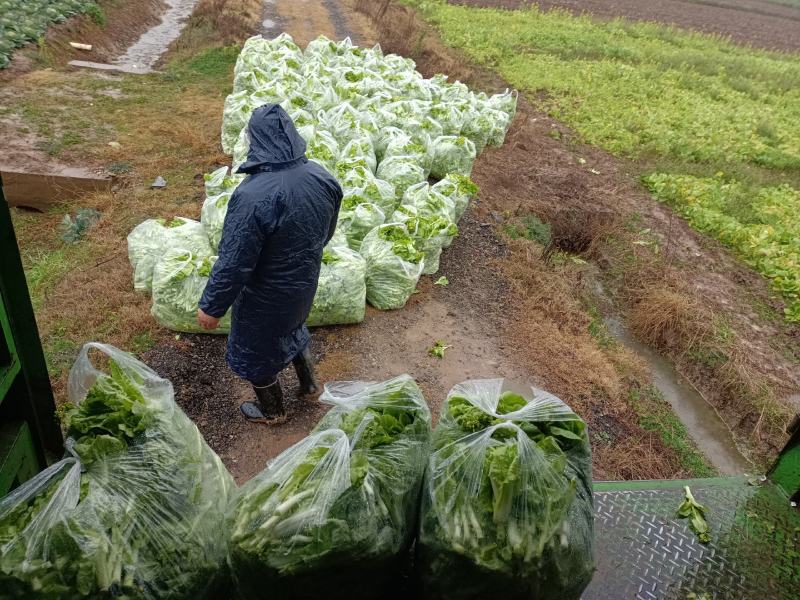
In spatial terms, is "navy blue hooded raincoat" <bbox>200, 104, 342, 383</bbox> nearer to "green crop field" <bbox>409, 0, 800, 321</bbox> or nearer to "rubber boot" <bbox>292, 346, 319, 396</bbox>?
"rubber boot" <bbox>292, 346, 319, 396</bbox>

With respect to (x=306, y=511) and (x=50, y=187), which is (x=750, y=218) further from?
(x=50, y=187)

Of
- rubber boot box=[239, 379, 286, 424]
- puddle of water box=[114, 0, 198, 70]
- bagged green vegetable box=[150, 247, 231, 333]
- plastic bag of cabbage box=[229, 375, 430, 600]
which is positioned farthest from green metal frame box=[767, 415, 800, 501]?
puddle of water box=[114, 0, 198, 70]

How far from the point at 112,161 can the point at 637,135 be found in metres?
9.09

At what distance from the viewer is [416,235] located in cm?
489

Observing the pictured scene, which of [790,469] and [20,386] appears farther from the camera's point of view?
[790,469]

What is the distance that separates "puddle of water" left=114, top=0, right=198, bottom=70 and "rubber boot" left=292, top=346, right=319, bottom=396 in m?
10.2

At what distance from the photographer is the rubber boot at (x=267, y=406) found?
346 cm

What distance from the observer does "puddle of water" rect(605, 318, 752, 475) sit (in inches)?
179

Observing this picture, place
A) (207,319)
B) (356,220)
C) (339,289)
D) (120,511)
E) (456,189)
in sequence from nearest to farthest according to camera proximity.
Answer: (120,511)
(207,319)
(339,289)
(356,220)
(456,189)

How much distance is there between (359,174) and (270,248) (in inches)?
101

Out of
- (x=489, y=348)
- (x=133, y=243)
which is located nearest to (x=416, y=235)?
(x=489, y=348)

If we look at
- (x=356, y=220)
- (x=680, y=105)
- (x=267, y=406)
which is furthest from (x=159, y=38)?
(x=267, y=406)

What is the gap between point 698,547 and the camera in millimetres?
2508

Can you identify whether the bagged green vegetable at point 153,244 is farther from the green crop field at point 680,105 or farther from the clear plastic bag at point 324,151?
the green crop field at point 680,105
